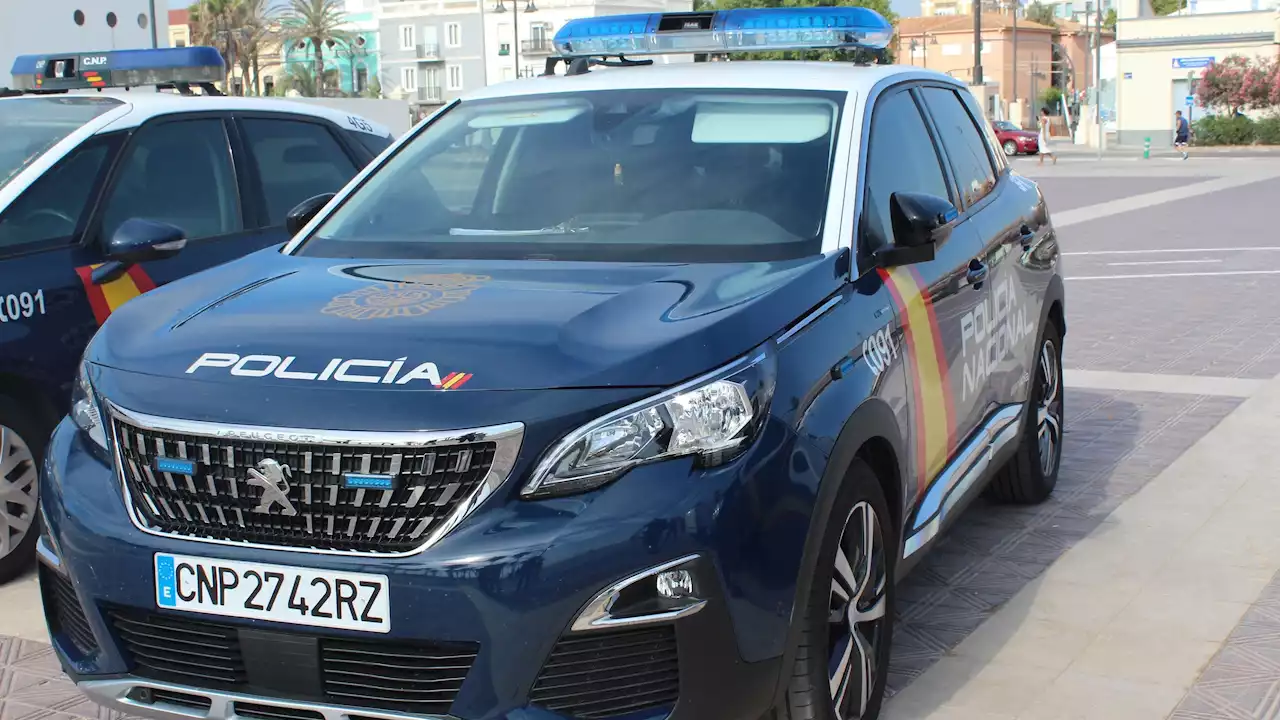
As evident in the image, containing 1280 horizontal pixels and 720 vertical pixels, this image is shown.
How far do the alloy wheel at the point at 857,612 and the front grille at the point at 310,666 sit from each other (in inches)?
37.1

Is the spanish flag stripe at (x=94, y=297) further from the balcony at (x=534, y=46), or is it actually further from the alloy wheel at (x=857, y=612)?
the balcony at (x=534, y=46)

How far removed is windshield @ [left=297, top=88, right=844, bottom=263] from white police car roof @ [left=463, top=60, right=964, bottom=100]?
0.18 ft

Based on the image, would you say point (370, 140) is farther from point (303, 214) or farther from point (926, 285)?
point (926, 285)

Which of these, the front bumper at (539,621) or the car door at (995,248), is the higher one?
the car door at (995,248)

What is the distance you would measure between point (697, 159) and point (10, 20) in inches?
1392

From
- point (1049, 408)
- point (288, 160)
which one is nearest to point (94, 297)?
point (288, 160)

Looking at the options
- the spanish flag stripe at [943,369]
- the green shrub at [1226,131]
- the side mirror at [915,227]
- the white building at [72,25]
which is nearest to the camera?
the side mirror at [915,227]

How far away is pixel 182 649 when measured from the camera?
3088 millimetres

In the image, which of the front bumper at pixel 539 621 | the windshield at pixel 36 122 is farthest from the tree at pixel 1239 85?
the front bumper at pixel 539 621

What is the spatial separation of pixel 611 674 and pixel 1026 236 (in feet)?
11.0

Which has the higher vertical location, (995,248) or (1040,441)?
Answer: (995,248)

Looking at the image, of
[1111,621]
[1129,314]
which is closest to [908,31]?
[1129,314]

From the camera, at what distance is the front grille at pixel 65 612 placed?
10.6ft

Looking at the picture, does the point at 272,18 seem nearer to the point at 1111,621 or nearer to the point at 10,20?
the point at 10,20
